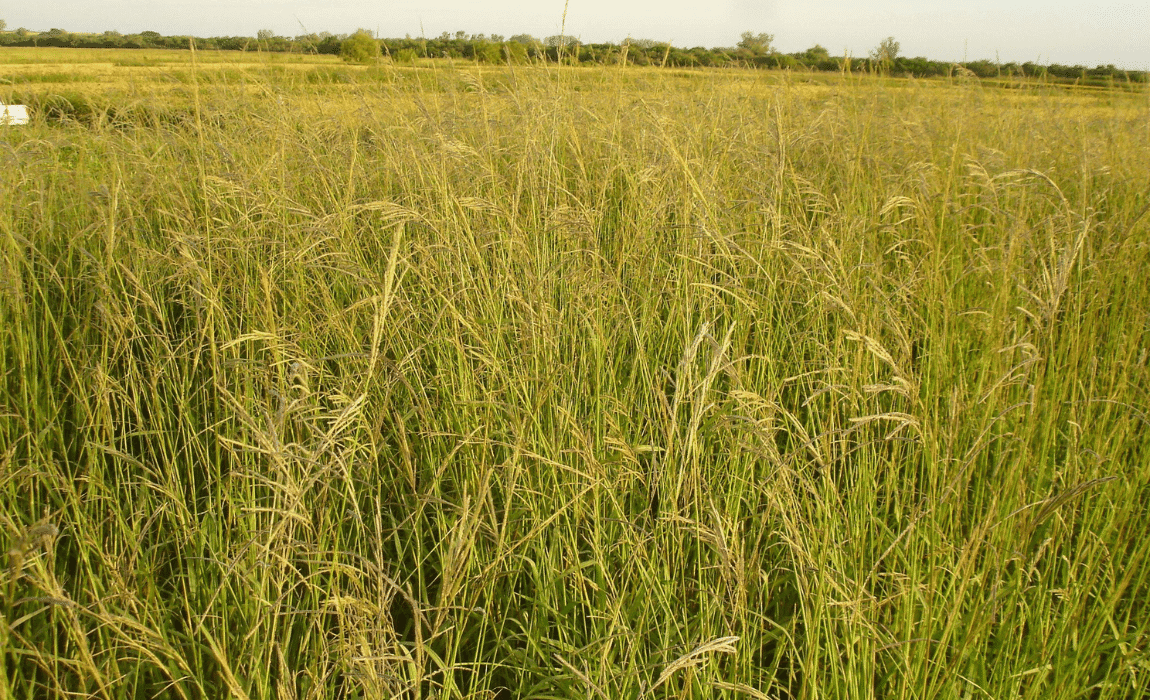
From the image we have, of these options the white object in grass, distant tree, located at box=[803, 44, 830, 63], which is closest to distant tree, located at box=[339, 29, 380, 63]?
the white object in grass

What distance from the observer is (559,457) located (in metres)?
1.51

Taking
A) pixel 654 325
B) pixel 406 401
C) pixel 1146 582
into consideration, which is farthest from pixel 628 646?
pixel 1146 582

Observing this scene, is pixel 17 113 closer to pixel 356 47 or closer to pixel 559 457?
pixel 356 47

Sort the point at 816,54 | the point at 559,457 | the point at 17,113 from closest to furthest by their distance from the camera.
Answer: the point at 559,457 < the point at 17,113 < the point at 816,54

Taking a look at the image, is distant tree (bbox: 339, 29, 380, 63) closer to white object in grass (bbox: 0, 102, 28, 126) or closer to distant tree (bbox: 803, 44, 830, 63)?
white object in grass (bbox: 0, 102, 28, 126)

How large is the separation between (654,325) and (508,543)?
34.2 inches

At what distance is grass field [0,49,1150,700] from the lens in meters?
1.12

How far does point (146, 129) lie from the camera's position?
3689mm

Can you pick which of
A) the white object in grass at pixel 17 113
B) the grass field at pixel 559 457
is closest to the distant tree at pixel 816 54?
the grass field at pixel 559 457

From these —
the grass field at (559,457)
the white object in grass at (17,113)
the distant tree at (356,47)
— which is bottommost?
the grass field at (559,457)

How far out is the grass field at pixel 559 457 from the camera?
1.12 metres

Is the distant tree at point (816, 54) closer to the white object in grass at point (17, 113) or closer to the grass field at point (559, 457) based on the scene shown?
the grass field at point (559, 457)

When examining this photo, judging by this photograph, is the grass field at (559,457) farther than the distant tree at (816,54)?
No

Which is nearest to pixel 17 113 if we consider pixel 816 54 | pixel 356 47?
pixel 356 47
